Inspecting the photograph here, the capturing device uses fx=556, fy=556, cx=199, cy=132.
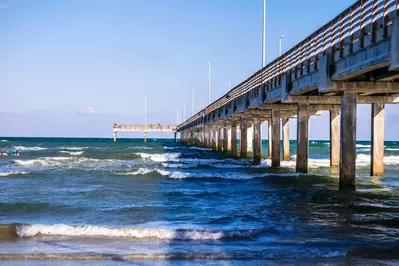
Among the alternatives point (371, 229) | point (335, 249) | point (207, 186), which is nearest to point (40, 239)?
point (335, 249)

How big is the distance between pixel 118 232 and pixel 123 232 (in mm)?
113

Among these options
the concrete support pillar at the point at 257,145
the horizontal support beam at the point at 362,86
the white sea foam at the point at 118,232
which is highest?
the horizontal support beam at the point at 362,86

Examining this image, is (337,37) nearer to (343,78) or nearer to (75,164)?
(343,78)

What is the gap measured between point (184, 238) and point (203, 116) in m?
52.2

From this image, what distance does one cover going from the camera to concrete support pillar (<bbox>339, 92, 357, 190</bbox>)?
59.9 feet

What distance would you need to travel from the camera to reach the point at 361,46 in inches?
583

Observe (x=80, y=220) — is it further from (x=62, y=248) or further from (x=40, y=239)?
(x=62, y=248)

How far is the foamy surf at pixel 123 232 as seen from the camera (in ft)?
38.6

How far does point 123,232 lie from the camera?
12.2 m

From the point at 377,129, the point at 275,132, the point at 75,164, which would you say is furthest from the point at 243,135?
the point at 377,129

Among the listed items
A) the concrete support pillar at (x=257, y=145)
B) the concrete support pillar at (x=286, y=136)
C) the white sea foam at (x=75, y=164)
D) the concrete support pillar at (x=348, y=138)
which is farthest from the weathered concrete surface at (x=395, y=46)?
the concrete support pillar at (x=286, y=136)

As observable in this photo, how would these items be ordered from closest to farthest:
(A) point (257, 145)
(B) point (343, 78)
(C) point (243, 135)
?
(B) point (343, 78) → (A) point (257, 145) → (C) point (243, 135)

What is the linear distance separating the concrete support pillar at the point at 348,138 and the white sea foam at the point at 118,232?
7768 millimetres

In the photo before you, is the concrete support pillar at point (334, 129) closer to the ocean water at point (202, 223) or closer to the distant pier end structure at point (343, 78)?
the distant pier end structure at point (343, 78)
